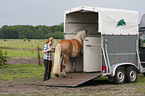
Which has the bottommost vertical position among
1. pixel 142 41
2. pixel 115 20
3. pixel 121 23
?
pixel 142 41

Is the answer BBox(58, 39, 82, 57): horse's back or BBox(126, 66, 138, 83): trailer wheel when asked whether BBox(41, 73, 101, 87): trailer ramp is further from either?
BBox(126, 66, 138, 83): trailer wheel

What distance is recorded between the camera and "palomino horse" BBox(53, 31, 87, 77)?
963 cm

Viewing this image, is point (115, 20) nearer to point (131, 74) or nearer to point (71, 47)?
point (71, 47)

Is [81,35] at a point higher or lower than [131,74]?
higher

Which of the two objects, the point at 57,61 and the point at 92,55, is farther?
the point at 92,55

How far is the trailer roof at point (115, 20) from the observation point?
982 centimetres

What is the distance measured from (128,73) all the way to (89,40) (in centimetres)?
209

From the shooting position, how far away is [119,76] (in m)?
10.1

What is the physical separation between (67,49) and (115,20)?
2285 mm

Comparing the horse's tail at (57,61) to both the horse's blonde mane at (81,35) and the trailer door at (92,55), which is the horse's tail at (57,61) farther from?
the horse's blonde mane at (81,35)

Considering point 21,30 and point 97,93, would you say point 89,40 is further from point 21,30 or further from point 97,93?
point 21,30

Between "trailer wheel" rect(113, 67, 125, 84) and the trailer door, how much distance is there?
34.0 inches

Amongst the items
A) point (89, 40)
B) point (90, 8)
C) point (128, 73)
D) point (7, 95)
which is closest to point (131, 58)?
point (128, 73)

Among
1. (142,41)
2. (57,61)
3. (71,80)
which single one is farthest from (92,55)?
(142,41)
